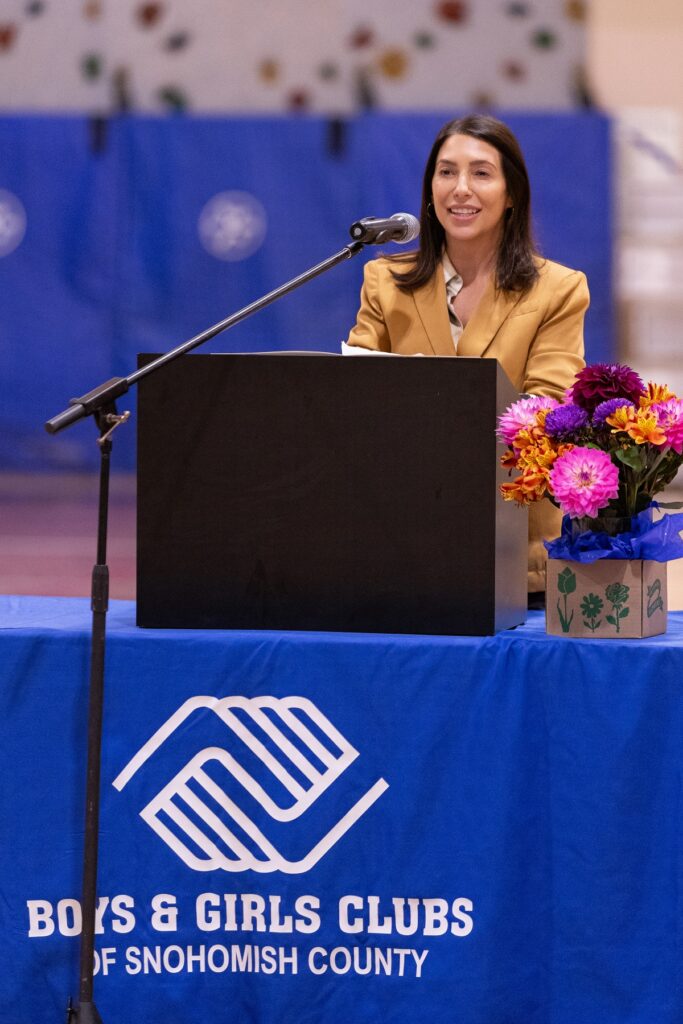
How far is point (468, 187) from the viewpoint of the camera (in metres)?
2.61

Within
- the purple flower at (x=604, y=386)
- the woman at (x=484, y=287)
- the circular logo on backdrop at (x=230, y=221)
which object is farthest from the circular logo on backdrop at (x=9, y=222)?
the purple flower at (x=604, y=386)

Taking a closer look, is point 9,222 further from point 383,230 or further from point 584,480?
point 584,480

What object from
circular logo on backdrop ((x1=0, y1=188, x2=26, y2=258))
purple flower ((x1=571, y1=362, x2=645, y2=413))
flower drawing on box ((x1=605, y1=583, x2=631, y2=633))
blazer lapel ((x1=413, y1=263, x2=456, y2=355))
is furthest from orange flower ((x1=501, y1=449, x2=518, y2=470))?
circular logo on backdrop ((x1=0, y1=188, x2=26, y2=258))

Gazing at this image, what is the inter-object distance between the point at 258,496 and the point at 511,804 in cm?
58

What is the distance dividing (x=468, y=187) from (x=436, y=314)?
0.81ft

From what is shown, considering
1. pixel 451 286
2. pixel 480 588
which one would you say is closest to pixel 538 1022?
pixel 480 588

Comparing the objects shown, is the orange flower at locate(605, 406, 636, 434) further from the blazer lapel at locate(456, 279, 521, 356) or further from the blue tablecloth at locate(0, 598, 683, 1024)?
the blazer lapel at locate(456, 279, 521, 356)

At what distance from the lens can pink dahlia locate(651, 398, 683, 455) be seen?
1.96 metres

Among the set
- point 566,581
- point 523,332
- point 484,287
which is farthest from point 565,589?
point 484,287

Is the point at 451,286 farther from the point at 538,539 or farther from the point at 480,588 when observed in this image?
the point at 480,588

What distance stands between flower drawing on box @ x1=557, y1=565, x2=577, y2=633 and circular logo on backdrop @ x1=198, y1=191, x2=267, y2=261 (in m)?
3.19

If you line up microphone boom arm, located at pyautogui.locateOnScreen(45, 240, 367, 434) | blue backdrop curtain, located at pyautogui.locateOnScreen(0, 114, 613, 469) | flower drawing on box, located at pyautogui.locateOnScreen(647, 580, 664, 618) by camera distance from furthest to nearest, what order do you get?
blue backdrop curtain, located at pyautogui.locateOnScreen(0, 114, 613, 469)
flower drawing on box, located at pyautogui.locateOnScreen(647, 580, 664, 618)
microphone boom arm, located at pyautogui.locateOnScreen(45, 240, 367, 434)

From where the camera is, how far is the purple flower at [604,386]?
2.01 metres

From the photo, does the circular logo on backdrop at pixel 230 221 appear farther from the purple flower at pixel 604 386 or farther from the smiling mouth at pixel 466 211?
the purple flower at pixel 604 386
